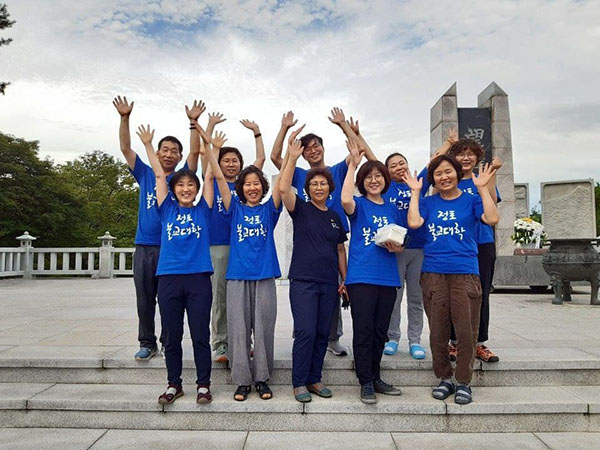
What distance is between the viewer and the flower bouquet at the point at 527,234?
10.9m

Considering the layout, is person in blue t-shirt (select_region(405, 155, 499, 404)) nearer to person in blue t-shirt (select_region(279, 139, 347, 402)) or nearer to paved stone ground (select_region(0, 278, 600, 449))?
paved stone ground (select_region(0, 278, 600, 449))

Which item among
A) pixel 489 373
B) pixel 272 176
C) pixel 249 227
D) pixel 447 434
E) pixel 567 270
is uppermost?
pixel 272 176

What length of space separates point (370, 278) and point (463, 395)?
1040 millimetres

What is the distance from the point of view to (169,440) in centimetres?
310

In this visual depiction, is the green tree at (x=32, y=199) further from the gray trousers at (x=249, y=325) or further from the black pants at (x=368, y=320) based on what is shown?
the black pants at (x=368, y=320)

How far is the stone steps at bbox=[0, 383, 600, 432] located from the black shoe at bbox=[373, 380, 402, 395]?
0.06 m

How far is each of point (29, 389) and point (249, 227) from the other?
2.11m

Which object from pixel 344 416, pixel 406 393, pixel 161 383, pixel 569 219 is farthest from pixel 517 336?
pixel 569 219

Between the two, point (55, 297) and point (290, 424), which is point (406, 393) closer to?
point (290, 424)

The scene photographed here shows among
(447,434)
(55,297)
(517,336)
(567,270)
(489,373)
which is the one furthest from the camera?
(55,297)

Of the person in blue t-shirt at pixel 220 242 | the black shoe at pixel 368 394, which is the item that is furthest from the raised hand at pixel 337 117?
the black shoe at pixel 368 394

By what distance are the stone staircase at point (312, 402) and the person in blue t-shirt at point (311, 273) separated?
9.7 inches

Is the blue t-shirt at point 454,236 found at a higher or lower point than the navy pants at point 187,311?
higher

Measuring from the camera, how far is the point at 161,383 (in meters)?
3.74
